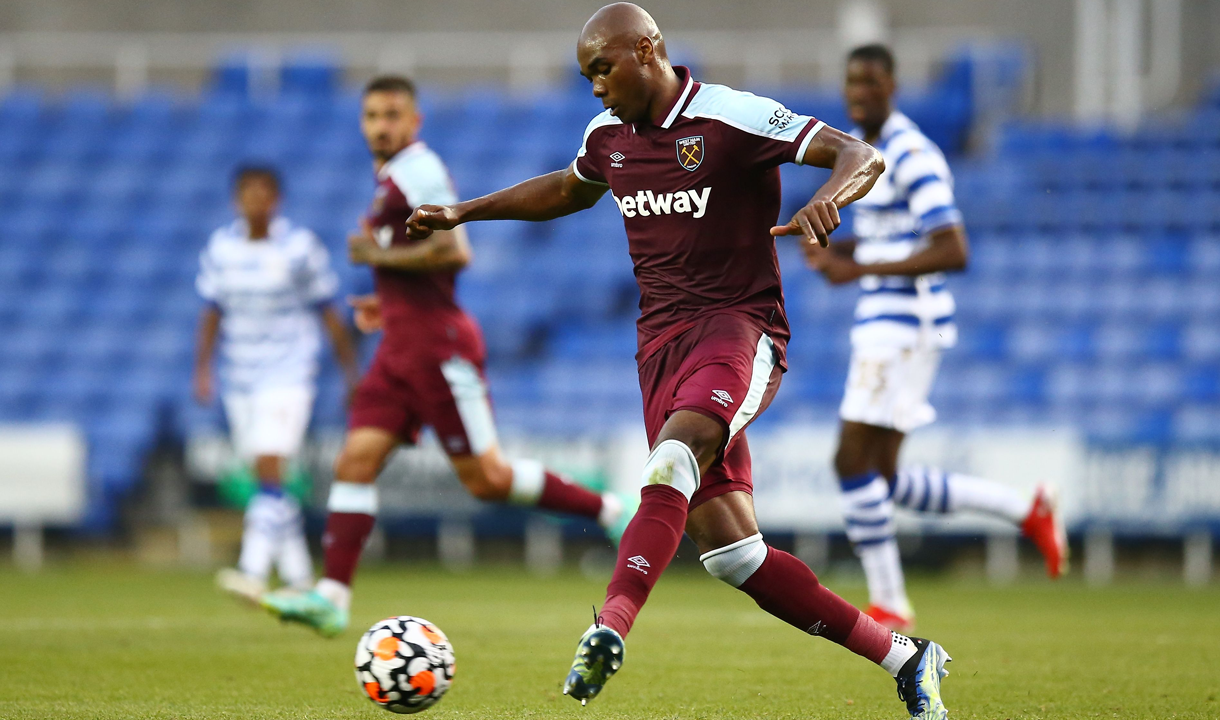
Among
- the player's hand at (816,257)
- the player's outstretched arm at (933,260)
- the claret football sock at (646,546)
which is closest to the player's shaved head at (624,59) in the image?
the claret football sock at (646,546)

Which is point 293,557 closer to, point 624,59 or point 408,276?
point 408,276

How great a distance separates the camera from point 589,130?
470cm

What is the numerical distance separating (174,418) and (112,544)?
1203mm

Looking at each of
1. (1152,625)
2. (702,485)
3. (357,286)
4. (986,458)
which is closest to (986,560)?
(986,458)

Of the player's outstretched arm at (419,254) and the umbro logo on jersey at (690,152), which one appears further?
the player's outstretched arm at (419,254)

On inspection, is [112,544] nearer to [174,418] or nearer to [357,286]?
[174,418]

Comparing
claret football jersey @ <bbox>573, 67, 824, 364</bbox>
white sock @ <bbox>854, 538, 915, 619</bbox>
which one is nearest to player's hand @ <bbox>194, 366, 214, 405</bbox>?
white sock @ <bbox>854, 538, 915, 619</bbox>

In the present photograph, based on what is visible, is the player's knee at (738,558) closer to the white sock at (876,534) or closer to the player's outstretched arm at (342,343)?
the white sock at (876,534)

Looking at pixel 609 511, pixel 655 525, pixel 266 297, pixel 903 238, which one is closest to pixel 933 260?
pixel 903 238

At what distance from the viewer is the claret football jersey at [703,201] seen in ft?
14.4

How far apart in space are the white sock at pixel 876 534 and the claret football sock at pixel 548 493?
124cm

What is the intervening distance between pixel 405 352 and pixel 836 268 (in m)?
1.93

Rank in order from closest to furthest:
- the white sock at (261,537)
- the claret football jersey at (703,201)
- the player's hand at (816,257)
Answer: the claret football jersey at (703,201) → the player's hand at (816,257) → the white sock at (261,537)

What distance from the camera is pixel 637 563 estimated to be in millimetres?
3908
